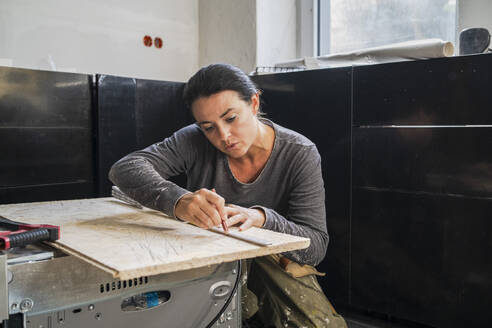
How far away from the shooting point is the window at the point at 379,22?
2.20 metres

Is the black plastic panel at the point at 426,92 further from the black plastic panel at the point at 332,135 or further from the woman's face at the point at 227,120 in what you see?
→ the woman's face at the point at 227,120

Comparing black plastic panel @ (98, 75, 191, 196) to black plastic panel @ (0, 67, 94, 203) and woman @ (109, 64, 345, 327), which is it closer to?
black plastic panel @ (0, 67, 94, 203)

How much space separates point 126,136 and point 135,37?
635 millimetres

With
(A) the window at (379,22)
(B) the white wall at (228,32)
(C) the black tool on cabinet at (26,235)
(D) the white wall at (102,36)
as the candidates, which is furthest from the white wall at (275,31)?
(C) the black tool on cabinet at (26,235)

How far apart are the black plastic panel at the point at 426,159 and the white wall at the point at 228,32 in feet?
3.14

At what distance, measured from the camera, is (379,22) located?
2420 millimetres

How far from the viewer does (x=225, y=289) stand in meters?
1.04

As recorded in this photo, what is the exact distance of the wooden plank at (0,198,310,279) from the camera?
78 cm

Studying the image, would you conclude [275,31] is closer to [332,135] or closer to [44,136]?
[332,135]

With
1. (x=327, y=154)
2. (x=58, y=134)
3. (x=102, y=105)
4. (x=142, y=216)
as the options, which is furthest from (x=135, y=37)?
(x=142, y=216)

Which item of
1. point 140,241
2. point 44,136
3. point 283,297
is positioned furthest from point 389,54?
point 44,136

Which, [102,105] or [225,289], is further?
[102,105]

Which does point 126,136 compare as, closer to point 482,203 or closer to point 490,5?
point 482,203

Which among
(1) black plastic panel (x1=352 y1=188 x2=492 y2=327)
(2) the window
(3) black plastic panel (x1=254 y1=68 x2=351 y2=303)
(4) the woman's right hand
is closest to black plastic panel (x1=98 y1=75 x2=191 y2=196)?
(3) black plastic panel (x1=254 y1=68 x2=351 y2=303)
